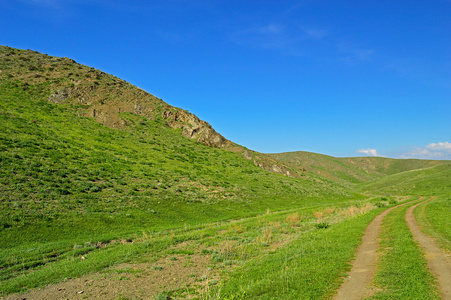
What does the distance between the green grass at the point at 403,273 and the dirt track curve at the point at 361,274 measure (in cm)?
32

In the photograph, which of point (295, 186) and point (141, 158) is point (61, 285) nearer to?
point (141, 158)

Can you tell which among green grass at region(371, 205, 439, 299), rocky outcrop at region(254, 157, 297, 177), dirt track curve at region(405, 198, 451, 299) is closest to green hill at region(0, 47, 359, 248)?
rocky outcrop at region(254, 157, 297, 177)

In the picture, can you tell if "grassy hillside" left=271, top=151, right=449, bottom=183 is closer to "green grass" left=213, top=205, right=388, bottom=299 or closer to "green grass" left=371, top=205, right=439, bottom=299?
"green grass" left=213, top=205, right=388, bottom=299

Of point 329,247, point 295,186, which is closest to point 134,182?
point 329,247

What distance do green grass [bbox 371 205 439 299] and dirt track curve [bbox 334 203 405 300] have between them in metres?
0.32

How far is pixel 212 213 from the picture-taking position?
35531 mm

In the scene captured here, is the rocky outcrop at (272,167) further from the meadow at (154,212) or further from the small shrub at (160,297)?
the small shrub at (160,297)

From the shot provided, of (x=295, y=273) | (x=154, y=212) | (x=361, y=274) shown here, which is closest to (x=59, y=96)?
(x=154, y=212)

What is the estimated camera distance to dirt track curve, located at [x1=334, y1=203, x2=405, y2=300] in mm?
8836

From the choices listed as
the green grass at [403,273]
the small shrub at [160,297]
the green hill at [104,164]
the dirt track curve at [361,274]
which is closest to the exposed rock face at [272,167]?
the green hill at [104,164]

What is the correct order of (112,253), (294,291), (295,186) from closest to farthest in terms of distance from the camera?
(294,291)
(112,253)
(295,186)

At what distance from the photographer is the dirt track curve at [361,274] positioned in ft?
29.0

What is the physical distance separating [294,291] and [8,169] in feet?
Answer: 114

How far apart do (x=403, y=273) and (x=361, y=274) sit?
1.59 meters
